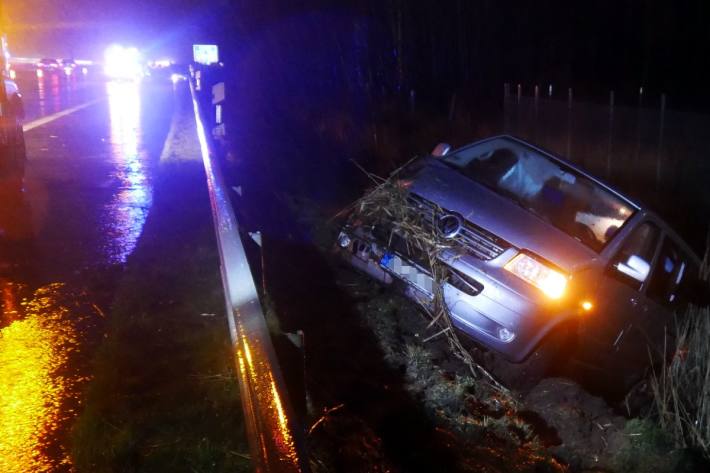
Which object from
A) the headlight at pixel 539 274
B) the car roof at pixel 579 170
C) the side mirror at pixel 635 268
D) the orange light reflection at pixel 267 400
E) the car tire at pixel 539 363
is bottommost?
the car tire at pixel 539 363

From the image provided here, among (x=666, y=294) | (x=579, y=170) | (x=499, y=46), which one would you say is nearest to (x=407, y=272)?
(x=579, y=170)

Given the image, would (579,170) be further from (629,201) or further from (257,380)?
(257,380)

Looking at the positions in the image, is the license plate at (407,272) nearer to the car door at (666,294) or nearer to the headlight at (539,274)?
the headlight at (539,274)

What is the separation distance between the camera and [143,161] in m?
13.4

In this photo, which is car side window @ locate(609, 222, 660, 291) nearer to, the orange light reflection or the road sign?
the orange light reflection

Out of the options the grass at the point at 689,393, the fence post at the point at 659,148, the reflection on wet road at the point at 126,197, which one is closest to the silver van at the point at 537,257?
the grass at the point at 689,393

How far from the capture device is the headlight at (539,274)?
523 cm

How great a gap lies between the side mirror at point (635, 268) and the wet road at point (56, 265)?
418 cm

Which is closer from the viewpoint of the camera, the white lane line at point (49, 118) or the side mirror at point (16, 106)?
the side mirror at point (16, 106)

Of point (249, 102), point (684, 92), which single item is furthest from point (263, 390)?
point (249, 102)

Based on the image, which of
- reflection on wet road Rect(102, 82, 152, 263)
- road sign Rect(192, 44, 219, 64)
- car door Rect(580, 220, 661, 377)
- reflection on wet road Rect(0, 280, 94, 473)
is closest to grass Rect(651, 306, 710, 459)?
car door Rect(580, 220, 661, 377)

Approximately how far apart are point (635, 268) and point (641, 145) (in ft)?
26.7

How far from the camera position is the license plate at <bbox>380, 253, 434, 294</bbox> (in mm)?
5523

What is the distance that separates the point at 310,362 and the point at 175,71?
5042 centimetres
